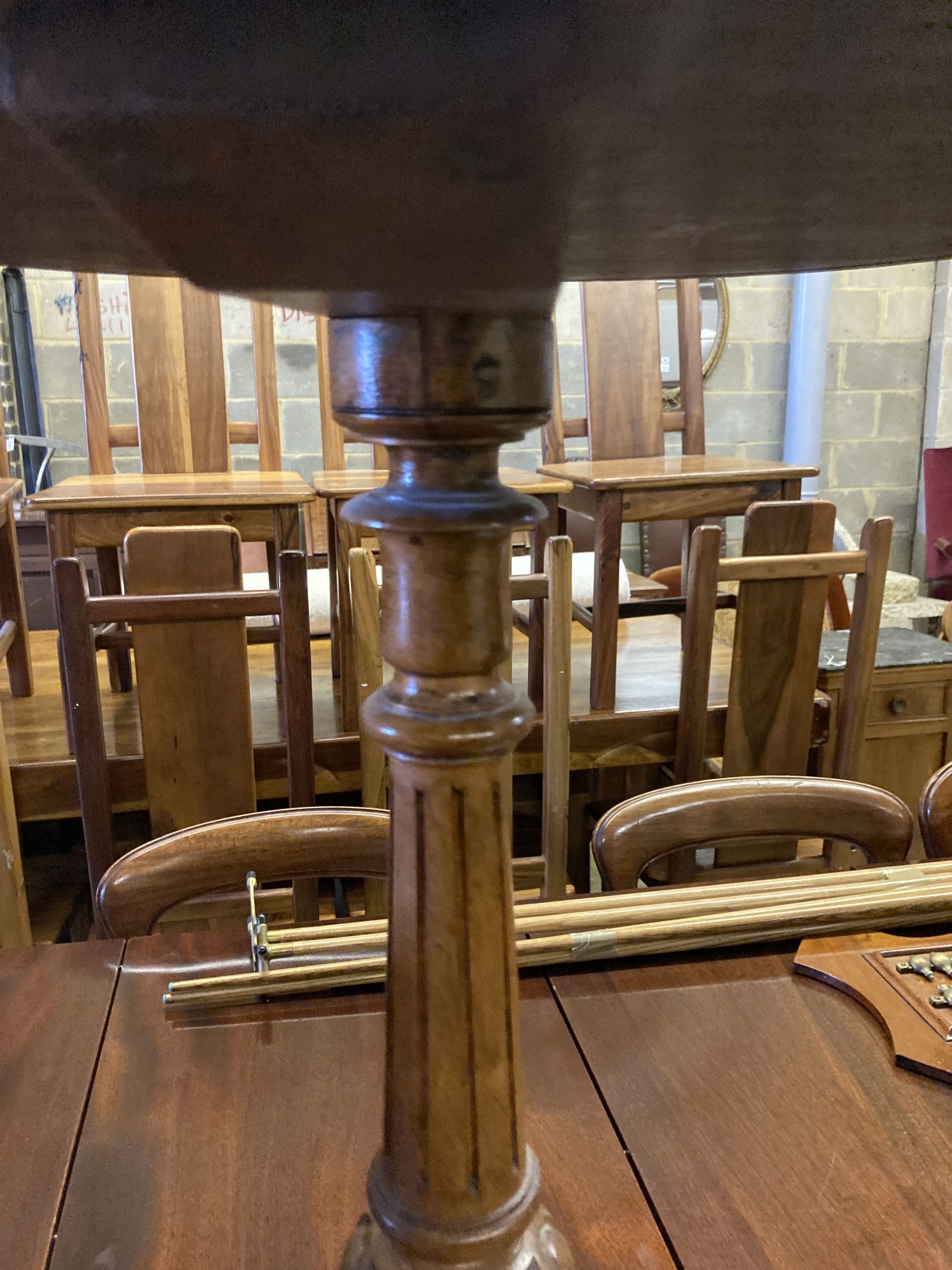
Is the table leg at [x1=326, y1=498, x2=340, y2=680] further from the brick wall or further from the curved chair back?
the brick wall

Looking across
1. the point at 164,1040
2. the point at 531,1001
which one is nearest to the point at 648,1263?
the point at 531,1001

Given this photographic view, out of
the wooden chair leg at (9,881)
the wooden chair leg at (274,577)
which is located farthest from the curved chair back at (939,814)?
the wooden chair leg at (274,577)

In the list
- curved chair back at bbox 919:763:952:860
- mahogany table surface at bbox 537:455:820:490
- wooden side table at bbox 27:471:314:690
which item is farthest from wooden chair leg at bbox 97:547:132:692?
curved chair back at bbox 919:763:952:860

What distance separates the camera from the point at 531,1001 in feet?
2.43

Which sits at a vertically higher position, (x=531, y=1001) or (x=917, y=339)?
(x=917, y=339)

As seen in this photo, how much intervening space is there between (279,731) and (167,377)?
85 centimetres

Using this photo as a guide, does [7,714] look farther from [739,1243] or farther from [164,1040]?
[739,1243]

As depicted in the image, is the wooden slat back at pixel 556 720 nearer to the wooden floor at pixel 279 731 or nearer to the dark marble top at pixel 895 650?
the wooden floor at pixel 279 731

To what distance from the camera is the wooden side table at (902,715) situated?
2.12 m

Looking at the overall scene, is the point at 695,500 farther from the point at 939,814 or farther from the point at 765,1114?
the point at 765,1114

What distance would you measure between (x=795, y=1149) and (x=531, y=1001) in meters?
0.22

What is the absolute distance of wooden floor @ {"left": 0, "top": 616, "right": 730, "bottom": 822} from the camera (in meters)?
1.78

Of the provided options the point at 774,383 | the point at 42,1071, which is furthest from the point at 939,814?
the point at 774,383

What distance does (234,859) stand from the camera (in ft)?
3.13
